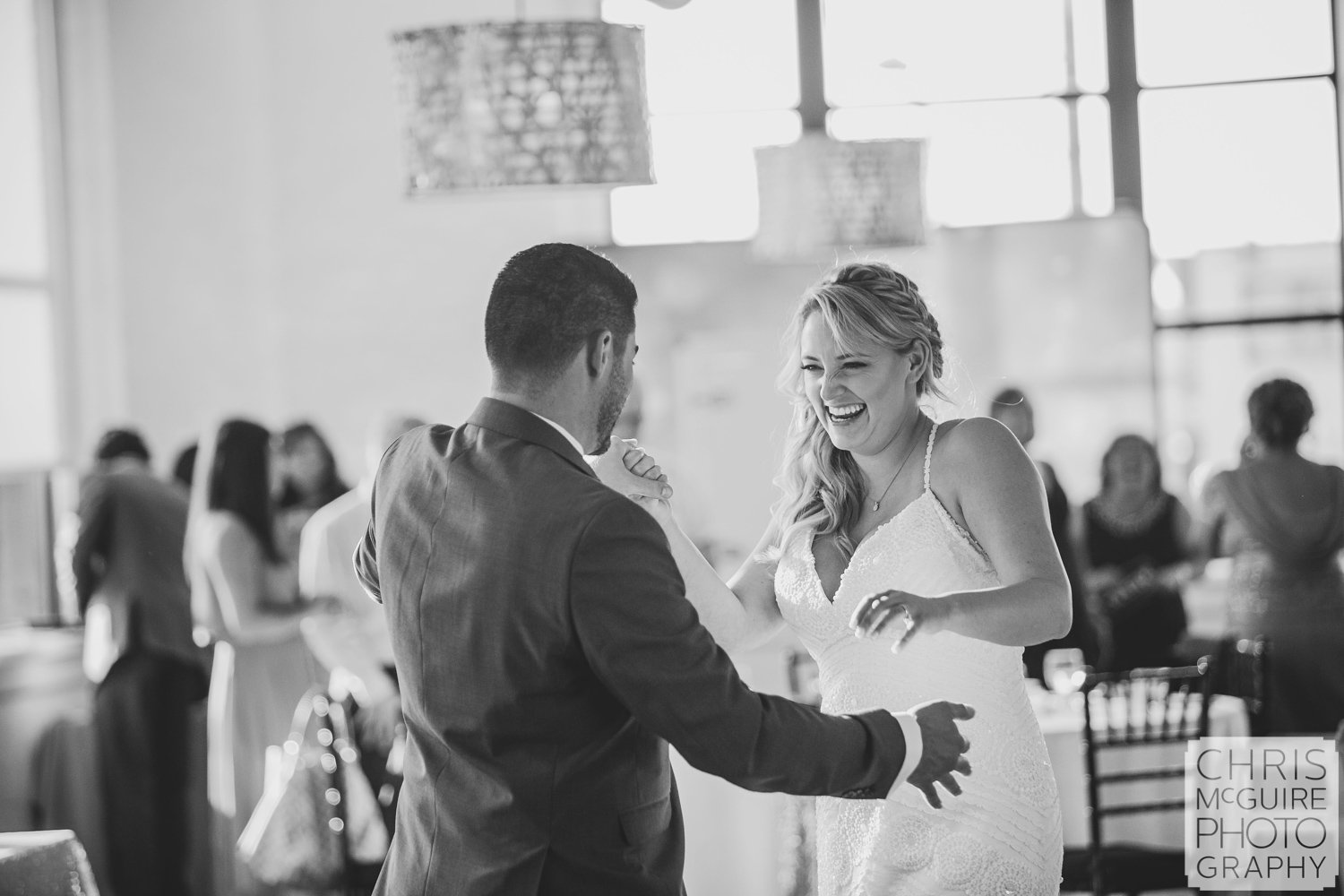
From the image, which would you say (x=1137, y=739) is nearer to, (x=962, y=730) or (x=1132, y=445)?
(x=962, y=730)

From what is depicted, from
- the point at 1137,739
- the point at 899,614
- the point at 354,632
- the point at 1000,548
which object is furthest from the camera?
the point at 354,632

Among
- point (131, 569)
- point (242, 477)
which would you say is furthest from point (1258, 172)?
point (131, 569)

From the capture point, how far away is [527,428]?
6.11 ft

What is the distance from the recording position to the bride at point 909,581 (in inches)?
87.4

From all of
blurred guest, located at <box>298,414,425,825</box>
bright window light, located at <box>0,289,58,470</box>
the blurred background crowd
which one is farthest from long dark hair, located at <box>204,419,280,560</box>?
bright window light, located at <box>0,289,58,470</box>

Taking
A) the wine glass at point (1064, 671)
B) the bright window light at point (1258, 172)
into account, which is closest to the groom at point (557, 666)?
the wine glass at point (1064, 671)

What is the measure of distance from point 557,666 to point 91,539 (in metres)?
3.97

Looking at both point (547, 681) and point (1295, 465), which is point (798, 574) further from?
point (1295, 465)

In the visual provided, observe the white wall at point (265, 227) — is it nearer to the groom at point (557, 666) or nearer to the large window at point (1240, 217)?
the large window at point (1240, 217)

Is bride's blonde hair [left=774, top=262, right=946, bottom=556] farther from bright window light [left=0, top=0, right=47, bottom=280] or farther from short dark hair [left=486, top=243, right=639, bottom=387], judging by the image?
bright window light [left=0, top=0, right=47, bottom=280]

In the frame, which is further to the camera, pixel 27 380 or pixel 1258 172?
pixel 1258 172

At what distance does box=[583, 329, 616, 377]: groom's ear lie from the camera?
6.24 ft

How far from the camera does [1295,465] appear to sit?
499cm

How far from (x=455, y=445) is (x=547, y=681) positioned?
0.32m
